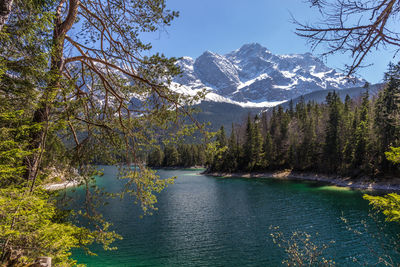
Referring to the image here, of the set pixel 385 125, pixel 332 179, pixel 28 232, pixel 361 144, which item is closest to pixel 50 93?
pixel 28 232

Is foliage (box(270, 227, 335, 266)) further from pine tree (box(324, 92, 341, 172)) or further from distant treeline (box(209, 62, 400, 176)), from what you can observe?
pine tree (box(324, 92, 341, 172))

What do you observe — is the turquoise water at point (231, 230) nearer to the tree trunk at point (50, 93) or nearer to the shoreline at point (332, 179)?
the tree trunk at point (50, 93)

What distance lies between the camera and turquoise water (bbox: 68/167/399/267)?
1319 cm

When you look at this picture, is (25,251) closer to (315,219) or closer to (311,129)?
(315,219)

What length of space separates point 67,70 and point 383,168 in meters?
45.7

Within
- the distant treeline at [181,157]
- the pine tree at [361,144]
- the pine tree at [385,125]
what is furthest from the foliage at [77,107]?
the distant treeline at [181,157]

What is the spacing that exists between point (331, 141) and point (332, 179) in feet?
29.9

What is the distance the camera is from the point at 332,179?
150 feet

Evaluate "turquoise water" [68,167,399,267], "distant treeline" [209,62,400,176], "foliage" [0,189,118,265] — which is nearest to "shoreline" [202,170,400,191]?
"distant treeline" [209,62,400,176]

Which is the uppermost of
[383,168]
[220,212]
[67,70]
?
[67,70]

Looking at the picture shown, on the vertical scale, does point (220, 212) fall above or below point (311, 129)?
below

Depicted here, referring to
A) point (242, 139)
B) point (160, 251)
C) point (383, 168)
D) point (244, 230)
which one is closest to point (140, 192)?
point (160, 251)

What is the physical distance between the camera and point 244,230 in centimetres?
1808

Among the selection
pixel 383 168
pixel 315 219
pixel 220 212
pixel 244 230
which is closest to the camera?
pixel 244 230
